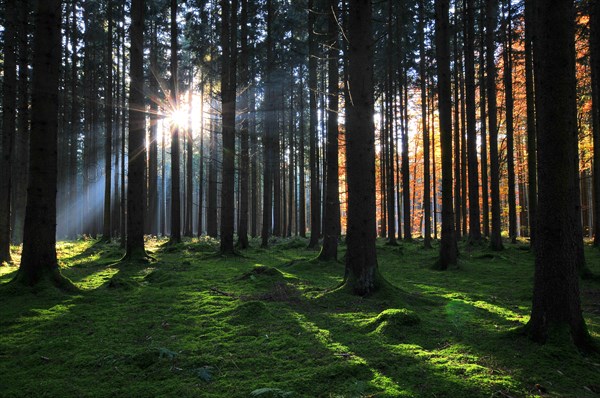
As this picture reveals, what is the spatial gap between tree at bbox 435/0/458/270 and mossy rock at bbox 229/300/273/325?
703 cm

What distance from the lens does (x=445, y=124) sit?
35.5 feet

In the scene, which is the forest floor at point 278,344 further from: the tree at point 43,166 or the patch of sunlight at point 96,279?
the tree at point 43,166

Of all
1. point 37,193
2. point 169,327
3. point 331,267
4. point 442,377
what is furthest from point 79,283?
point 442,377

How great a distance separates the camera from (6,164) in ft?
35.6

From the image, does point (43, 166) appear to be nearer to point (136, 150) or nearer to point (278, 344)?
point (136, 150)

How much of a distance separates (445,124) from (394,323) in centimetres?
773

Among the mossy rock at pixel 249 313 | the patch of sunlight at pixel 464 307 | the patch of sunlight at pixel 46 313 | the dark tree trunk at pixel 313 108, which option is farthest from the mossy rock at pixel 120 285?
the dark tree trunk at pixel 313 108

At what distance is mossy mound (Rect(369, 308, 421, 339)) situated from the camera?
4738mm

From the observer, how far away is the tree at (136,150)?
39.5ft

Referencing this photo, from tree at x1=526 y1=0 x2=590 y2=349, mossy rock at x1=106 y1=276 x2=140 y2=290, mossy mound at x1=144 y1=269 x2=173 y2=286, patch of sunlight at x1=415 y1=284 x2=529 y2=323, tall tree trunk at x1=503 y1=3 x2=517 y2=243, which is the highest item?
tall tree trunk at x1=503 y1=3 x2=517 y2=243

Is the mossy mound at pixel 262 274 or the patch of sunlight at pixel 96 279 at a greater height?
the mossy mound at pixel 262 274

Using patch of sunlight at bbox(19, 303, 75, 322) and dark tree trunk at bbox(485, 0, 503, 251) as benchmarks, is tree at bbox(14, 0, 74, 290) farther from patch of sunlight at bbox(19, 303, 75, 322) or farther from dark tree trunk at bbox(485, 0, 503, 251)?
dark tree trunk at bbox(485, 0, 503, 251)

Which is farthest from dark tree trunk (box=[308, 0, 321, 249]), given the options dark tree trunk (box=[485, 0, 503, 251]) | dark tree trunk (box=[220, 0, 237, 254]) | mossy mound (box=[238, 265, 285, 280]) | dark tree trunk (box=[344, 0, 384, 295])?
mossy mound (box=[238, 265, 285, 280])

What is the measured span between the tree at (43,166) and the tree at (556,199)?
25.7ft
